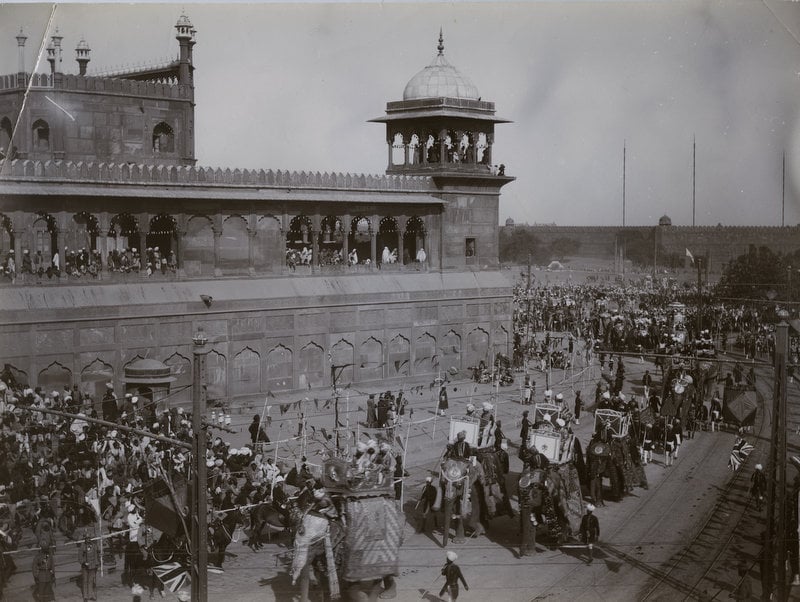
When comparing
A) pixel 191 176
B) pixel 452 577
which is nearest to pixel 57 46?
pixel 191 176

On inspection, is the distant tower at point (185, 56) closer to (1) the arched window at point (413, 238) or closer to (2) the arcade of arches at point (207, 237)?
(2) the arcade of arches at point (207, 237)

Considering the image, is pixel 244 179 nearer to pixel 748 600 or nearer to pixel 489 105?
pixel 489 105

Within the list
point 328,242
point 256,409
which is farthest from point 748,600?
point 328,242

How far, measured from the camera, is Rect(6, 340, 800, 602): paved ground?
15.1m

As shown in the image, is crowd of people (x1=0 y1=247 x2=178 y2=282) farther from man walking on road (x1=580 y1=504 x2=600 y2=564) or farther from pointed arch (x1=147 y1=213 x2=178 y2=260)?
man walking on road (x1=580 y1=504 x2=600 y2=564)

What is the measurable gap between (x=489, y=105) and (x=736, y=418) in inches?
673

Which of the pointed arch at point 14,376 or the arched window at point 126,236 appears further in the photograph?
the arched window at point 126,236

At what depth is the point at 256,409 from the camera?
29266 mm

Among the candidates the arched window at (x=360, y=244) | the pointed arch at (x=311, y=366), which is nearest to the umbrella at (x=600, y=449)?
the pointed arch at (x=311, y=366)

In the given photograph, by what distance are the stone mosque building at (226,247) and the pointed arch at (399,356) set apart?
0.21ft

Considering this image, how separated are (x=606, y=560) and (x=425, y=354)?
19146mm

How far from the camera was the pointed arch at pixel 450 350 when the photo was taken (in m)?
35.8

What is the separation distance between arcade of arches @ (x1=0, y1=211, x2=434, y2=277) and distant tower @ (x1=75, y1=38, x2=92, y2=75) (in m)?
7.18

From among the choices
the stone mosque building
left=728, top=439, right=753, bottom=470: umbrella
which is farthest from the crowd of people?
left=728, top=439, right=753, bottom=470: umbrella
